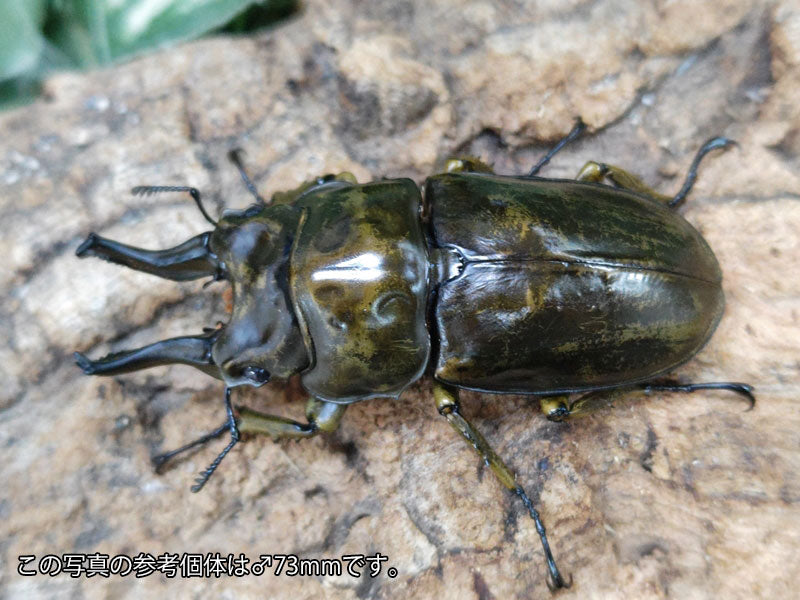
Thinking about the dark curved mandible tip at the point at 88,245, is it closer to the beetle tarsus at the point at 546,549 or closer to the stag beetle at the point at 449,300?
the stag beetle at the point at 449,300

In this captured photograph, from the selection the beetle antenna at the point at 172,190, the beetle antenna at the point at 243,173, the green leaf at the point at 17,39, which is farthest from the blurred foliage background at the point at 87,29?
the beetle antenna at the point at 172,190

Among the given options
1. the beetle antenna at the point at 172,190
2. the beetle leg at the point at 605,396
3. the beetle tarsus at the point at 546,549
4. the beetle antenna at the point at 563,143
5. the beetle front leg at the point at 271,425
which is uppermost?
the beetle antenna at the point at 172,190

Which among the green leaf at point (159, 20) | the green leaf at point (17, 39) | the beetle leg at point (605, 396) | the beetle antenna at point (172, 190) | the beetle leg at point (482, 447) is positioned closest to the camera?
the beetle leg at point (482, 447)

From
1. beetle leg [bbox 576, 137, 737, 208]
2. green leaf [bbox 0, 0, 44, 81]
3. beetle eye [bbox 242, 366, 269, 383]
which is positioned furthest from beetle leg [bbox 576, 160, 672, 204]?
green leaf [bbox 0, 0, 44, 81]

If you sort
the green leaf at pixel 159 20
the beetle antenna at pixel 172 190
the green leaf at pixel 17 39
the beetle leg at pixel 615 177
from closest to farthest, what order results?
the beetle antenna at pixel 172 190
the beetle leg at pixel 615 177
the green leaf at pixel 17 39
the green leaf at pixel 159 20

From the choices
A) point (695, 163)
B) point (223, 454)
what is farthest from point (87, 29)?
point (695, 163)

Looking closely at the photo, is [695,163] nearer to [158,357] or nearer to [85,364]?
[158,357]

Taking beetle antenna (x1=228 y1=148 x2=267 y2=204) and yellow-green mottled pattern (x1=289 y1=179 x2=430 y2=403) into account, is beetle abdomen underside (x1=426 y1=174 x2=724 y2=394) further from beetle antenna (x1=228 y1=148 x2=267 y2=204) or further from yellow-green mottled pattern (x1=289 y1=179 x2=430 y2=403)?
beetle antenna (x1=228 y1=148 x2=267 y2=204)
